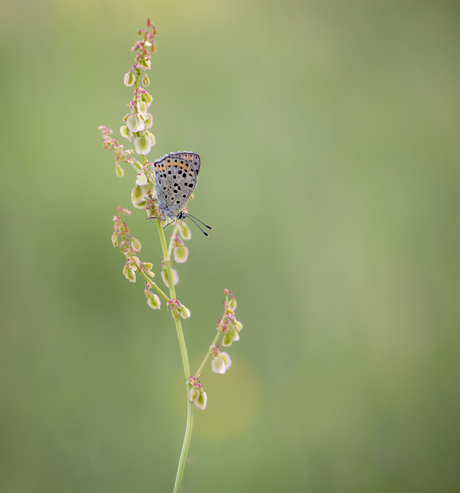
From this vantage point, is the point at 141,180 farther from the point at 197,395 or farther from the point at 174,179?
the point at 197,395

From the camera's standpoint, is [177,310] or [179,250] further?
[179,250]

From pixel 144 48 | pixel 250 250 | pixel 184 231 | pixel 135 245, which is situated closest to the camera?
pixel 144 48

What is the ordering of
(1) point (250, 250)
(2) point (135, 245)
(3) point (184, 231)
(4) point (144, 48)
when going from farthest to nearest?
(1) point (250, 250), (3) point (184, 231), (2) point (135, 245), (4) point (144, 48)

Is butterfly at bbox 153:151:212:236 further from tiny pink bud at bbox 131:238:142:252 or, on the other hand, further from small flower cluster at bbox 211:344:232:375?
small flower cluster at bbox 211:344:232:375

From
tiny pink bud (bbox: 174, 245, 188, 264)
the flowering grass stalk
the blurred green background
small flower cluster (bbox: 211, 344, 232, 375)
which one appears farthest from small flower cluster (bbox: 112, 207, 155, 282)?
the blurred green background

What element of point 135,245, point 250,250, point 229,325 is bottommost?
point 229,325

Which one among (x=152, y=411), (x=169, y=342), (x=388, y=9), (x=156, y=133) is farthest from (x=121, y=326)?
(x=388, y=9)


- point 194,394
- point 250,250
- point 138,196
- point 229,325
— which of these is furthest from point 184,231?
point 250,250

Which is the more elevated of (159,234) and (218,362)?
(159,234)
